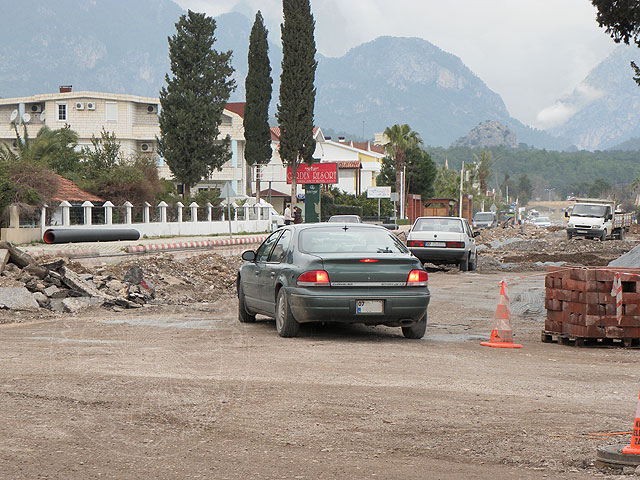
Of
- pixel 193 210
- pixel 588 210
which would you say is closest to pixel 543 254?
pixel 588 210

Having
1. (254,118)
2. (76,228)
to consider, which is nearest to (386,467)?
(76,228)

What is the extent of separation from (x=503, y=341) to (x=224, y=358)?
391 cm

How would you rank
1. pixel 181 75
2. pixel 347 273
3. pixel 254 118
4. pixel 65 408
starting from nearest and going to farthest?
pixel 65 408 → pixel 347 273 → pixel 181 75 → pixel 254 118

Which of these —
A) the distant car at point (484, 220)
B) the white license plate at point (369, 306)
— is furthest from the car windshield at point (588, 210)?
the white license plate at point (369, 306)

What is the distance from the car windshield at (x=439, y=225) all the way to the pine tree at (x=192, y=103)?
31753mm

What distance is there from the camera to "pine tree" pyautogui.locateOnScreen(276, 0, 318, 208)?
61156 mm

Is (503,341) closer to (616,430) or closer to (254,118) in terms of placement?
(616,430)

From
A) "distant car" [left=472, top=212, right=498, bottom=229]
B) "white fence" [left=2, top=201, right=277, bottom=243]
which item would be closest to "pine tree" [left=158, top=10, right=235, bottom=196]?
"white fence" [left=2, top=201, right=277, bottom=243]

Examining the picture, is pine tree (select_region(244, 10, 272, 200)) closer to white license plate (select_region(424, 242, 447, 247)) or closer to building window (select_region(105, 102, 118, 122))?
building window (select_region(105, 102, 118, 122))

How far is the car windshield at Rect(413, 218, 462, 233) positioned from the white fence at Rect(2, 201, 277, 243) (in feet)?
54.7

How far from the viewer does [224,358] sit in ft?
31.6

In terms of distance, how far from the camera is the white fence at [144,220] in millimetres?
36438

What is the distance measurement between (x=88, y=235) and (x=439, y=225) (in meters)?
16.9

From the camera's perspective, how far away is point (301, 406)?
7.10 meters
